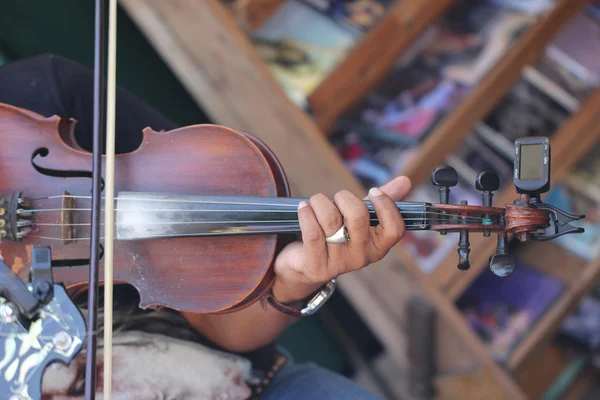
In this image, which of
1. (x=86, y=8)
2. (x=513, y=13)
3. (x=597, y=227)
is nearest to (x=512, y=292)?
(x=597, y=227)

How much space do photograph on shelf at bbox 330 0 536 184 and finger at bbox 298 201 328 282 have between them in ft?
3.04

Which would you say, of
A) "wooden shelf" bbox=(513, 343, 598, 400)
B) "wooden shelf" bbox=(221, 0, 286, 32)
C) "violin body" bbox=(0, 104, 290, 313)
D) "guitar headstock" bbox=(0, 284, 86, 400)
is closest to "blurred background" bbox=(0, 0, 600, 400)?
"wooden shelf" bbox=(221, 0, 286, 32)

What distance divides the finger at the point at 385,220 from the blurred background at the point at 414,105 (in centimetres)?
77

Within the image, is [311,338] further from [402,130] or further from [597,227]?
[597,227]

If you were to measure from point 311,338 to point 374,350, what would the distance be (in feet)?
0.69

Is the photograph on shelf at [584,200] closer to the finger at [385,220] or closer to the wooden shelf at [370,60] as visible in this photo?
the wooden shelf at [370,60]

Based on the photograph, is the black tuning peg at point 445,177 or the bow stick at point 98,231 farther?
the black tuning peg at point 445,177

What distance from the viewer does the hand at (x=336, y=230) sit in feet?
2.42

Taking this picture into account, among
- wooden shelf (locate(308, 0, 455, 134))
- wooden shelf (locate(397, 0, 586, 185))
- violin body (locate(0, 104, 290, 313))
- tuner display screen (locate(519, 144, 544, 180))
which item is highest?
wooden shelf (locate(308, 0, 455, 134))

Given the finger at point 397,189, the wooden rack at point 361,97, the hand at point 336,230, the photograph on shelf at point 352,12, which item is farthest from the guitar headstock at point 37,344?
the photograph on shelf at point 352,12

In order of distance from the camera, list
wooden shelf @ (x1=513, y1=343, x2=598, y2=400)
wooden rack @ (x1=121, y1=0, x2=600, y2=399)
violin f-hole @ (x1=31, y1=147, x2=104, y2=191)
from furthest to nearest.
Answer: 1. wooden shelf @ (x1=513, y1=343, x2=598, y2=400)
2. wooden rack @ (x1=121, y1=0, x2=600, y2=399)
3. violin f-hole @ (x1=31, y1=147, x2=104, y2=191)

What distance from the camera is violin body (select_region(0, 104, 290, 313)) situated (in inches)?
31.6

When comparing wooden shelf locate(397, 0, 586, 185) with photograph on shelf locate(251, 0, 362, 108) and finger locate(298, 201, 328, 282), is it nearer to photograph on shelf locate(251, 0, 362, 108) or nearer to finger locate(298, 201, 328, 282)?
photograph on shelf locate(251, 0, 362, 108)

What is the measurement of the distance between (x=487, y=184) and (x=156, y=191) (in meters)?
0.39
